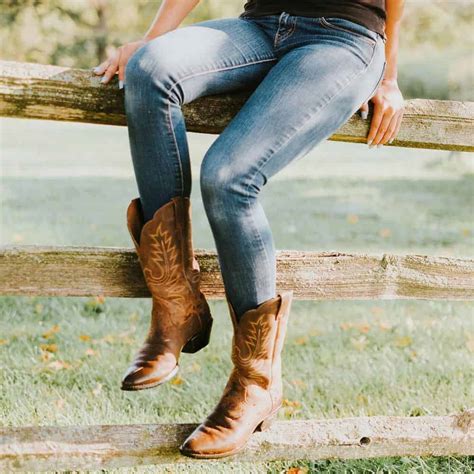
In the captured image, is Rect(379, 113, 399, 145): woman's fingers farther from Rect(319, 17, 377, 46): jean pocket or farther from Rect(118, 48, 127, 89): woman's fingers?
Rect(118, 48, 127, 89): woman's fingers

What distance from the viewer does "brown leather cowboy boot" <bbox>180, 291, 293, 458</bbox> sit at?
1956mm

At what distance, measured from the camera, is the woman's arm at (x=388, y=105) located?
2.21m

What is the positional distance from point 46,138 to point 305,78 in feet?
45.0

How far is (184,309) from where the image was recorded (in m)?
2.06

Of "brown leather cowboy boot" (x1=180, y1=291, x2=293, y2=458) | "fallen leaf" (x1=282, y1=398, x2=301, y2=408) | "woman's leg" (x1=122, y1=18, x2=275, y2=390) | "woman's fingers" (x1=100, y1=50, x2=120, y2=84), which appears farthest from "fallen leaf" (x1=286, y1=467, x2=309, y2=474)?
"woman's fingers" (x1=100, y1=50, x2=120, y2=84)

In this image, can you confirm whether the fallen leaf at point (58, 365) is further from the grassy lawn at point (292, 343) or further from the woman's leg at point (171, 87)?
the woman's leg at point (171, 87)

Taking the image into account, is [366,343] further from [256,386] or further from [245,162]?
[245,162]

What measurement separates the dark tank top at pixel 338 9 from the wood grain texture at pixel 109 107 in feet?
0.85

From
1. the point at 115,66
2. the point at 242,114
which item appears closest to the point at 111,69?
the point at 115,66

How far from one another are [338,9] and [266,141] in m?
0.50

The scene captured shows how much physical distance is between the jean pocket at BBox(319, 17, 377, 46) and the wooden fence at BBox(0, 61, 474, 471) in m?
0.25

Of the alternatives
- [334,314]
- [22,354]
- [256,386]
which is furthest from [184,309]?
[334,314]

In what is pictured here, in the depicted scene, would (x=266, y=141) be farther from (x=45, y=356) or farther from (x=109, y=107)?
(x=45, y=356)

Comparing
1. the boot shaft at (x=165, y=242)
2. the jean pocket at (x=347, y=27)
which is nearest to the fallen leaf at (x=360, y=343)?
the boot shaft at (x=165, y=242)
